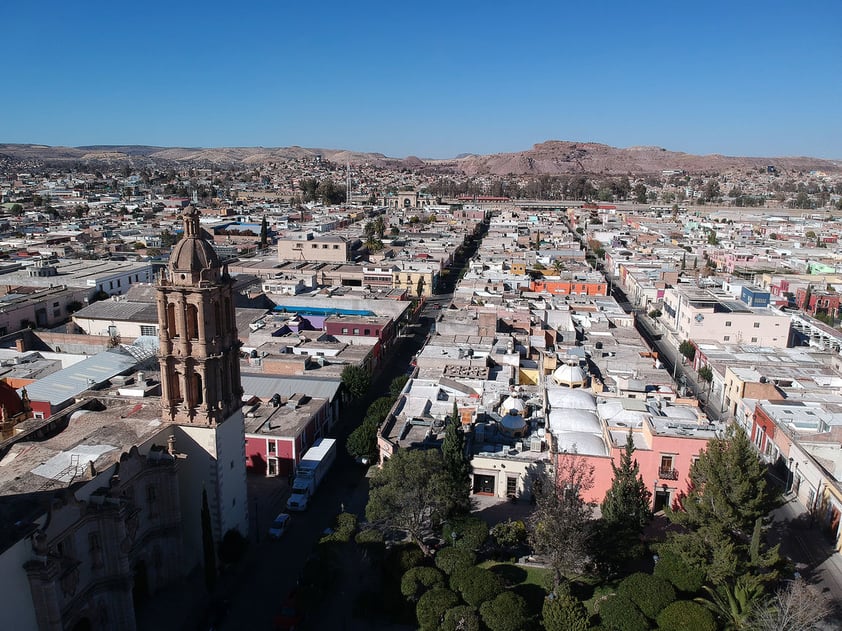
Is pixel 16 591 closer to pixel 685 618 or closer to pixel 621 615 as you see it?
pixel 621 615

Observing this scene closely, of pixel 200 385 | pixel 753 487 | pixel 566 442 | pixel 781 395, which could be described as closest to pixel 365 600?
pixel 200 385

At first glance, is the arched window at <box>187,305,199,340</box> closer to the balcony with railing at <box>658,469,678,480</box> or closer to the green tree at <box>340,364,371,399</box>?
the green tree at <box>340,364,371,399</box>

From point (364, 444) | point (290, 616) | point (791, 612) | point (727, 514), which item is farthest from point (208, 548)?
point (791, 612)

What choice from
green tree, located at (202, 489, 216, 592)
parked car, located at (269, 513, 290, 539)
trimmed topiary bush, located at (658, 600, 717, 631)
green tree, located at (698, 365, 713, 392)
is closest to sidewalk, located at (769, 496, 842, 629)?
trimmed topiary bush, located at (658, 600, 717, 631)

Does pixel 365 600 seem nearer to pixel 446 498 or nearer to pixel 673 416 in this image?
pixel 446 498

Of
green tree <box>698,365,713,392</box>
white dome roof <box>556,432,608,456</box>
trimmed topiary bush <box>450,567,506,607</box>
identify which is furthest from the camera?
green tree <box>698,365,713,392</box>

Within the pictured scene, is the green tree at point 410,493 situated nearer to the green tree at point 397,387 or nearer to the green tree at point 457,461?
the green tree at point 457,461
